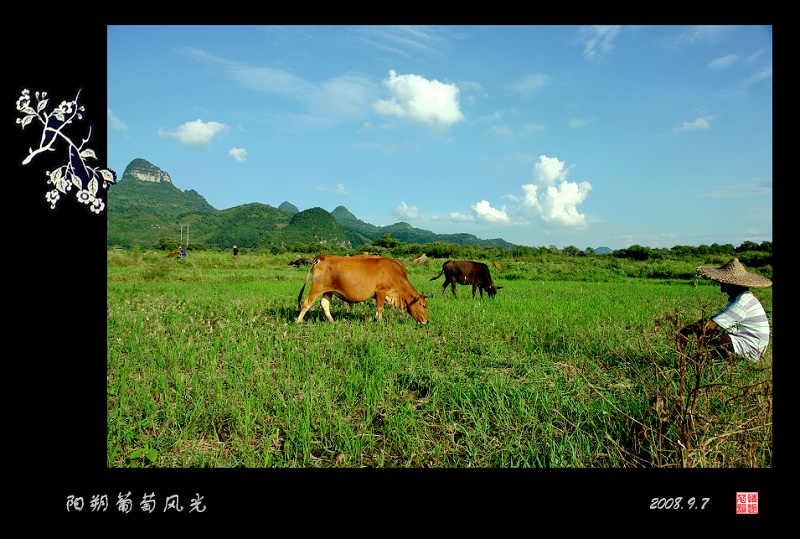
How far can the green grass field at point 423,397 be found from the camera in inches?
96.1

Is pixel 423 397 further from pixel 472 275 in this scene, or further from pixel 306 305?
pixel 472 275

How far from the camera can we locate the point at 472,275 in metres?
11.7

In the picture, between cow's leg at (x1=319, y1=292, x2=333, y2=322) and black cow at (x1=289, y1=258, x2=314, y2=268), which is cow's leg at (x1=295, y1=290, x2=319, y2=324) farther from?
black cow at (x1=289, y1=258, x2=314, y2=268)

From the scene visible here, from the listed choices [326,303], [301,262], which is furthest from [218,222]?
[326,303]
